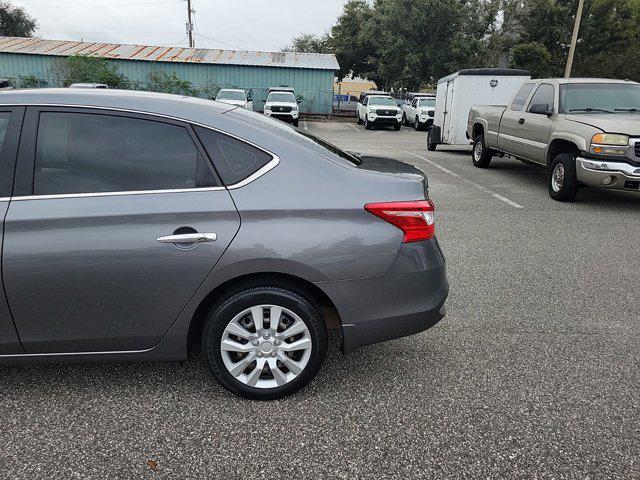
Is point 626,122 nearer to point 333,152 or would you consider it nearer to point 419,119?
point 333,152

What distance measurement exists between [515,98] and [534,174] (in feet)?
6.94

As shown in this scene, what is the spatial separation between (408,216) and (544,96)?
25.5 ft

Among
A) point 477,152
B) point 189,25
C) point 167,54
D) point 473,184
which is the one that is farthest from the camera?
point 189,25

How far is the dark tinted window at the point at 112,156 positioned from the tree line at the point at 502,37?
33.9 m

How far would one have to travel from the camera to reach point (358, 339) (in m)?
3.04

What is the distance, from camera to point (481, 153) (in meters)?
12.6

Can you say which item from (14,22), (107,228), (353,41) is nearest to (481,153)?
(107,228)

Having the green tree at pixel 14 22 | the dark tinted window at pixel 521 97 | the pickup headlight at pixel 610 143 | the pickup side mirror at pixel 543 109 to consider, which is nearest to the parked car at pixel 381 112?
the dark tinted window at pixel 521 97

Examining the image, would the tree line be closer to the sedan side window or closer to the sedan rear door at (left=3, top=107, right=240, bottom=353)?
the sedan side window

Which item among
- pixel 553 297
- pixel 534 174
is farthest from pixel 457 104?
pixel 553 297

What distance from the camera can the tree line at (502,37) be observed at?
34.8 meters

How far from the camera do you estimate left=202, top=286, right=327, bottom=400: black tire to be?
2.88 meters

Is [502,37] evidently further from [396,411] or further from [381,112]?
[396,411]

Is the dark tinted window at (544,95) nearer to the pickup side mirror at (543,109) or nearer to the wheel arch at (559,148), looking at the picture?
the pickup side mirror at (543,109)
